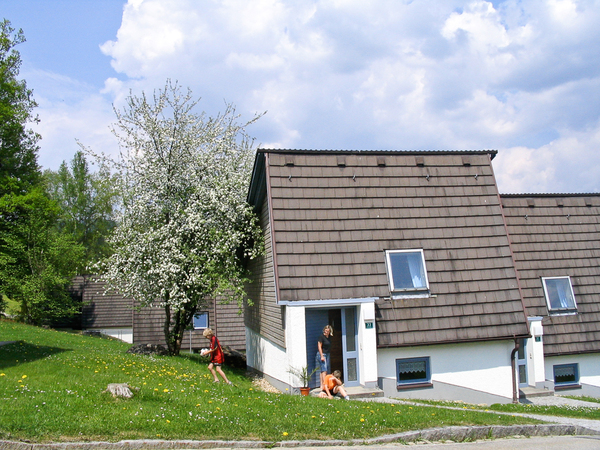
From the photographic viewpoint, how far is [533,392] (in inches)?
554

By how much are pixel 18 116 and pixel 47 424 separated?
1223 inches

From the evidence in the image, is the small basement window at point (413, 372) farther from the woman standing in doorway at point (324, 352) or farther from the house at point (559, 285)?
the house at point (559, 285)

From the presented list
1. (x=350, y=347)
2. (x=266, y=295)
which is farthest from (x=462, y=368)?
(x=266, y=295)

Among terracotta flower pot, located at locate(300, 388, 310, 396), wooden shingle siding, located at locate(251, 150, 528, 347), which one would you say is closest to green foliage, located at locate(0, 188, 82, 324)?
wooden shingle siding, located at locate(251, 150, 528, 347)

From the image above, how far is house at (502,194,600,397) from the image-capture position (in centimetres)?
1499

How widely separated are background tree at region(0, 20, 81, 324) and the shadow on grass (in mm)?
18706

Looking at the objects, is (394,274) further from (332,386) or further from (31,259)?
(31,259)

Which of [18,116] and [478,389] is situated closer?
[478,389]

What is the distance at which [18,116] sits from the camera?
1278 inches

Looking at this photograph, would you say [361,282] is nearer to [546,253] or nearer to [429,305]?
[429,305]

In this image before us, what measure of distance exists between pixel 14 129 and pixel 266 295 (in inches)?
A: 1001

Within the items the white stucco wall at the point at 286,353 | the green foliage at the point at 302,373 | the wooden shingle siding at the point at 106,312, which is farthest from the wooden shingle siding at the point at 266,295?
the wooden shingle siding at the point at 106,312

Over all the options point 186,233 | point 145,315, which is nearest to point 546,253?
point 186,233

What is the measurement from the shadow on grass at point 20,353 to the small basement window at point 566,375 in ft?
47.5
